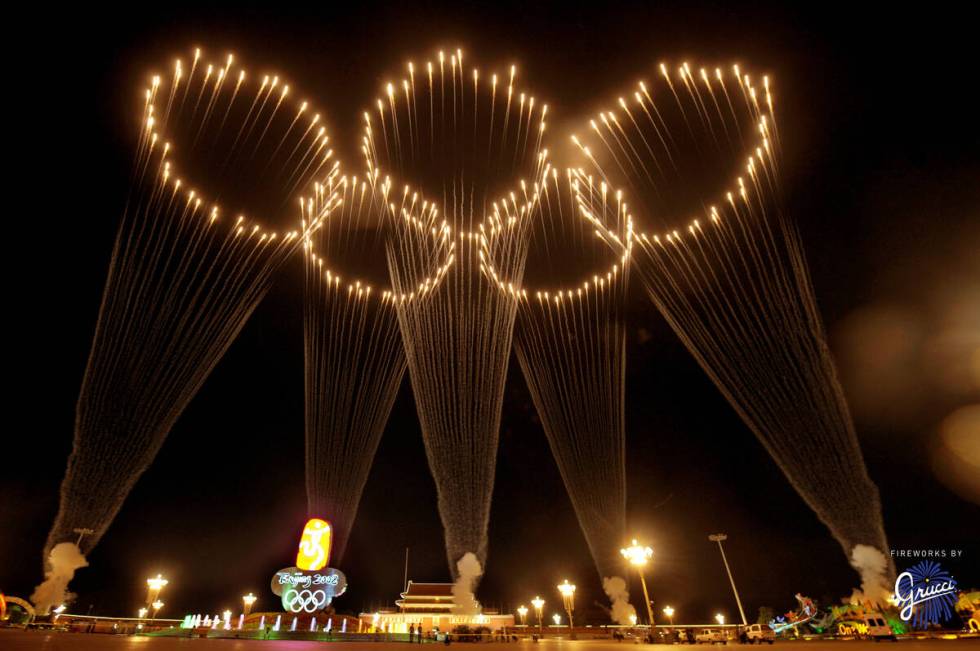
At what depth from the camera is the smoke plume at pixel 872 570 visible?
1064 inches

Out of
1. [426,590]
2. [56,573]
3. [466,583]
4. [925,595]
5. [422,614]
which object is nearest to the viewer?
[56,573]

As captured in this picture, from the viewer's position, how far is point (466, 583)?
119ft

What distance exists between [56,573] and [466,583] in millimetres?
22214

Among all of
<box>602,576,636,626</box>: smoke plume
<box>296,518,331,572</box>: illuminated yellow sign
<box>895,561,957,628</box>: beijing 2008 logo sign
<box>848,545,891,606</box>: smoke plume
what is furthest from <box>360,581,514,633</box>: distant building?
<box>895,561,957,628</box>: beijing 2008 logo sign

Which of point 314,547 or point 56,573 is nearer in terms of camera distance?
point 56,573

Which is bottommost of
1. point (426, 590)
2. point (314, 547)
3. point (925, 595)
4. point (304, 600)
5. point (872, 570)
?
point (304, 600)

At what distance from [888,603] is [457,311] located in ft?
80.5

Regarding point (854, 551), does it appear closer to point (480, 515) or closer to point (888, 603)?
point (888, 603)

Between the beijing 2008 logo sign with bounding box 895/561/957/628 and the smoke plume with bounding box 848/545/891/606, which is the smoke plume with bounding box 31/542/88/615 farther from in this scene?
the beijing 2008 logo sign with bounding box 895/561/957/628

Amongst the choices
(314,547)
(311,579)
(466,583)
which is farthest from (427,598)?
(311,579)

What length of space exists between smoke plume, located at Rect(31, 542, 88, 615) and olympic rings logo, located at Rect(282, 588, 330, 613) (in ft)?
38.5

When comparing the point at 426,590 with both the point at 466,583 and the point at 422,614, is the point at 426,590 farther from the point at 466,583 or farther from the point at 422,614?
the point at 466,583

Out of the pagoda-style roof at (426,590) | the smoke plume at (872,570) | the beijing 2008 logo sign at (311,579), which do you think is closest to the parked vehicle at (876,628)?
the smoke plume at (872,570)

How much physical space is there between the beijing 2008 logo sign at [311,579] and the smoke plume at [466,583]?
23.9 ft
